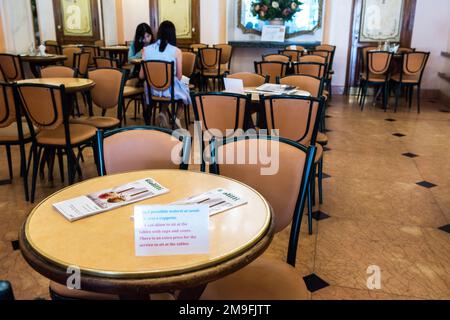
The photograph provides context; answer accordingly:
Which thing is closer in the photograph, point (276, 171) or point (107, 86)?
point (276, 171)

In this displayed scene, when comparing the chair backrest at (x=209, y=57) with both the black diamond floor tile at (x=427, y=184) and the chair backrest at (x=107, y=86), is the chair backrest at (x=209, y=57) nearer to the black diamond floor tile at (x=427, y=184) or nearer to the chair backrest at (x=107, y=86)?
the chair backrest at (x=107, y=86)

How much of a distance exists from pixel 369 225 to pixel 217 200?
→ 1752mm

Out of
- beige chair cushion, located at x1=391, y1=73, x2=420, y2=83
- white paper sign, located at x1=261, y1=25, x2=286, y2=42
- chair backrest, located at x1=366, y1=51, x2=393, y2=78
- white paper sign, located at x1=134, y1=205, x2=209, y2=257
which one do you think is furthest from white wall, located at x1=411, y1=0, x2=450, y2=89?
white paper sign, located at x1=134, y1=205, x2=209, y2=257

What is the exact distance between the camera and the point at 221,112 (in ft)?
10.4

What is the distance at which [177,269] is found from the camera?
1.12 metres

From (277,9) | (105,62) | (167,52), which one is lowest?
(105,62)

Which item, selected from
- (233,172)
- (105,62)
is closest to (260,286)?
(233,172)

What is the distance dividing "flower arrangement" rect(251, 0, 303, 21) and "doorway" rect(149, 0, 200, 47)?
1466 millimetres

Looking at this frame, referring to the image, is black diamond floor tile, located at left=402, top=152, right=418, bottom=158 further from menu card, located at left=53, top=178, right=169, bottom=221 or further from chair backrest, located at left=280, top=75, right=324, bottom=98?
menu card, located at left=53, top=178, right=169, bottom=221

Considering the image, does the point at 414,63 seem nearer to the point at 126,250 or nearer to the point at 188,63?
the point at 188,63

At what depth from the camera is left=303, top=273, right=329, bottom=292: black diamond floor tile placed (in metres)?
2.24

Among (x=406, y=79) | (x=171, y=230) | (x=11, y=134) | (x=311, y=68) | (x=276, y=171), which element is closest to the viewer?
(x=171, y=230)
